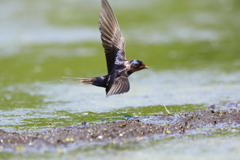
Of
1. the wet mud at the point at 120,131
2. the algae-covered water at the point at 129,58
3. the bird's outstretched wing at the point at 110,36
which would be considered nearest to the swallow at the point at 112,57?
the bird's outstretched wing at the point at 110,36

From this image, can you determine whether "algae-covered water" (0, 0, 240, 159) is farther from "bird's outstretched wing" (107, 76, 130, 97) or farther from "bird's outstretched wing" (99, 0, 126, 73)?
"bird's outstretched wing" (99, 0, 126, 73)

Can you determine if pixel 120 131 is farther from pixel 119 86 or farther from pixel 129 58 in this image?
pixel 129 58

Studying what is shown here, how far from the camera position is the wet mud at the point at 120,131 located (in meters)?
4.50

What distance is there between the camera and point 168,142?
4539mm

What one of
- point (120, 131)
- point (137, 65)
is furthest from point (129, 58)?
point (120, 131)

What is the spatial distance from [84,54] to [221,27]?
18.0ft

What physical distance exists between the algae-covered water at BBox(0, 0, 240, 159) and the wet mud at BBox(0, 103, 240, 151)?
20cm

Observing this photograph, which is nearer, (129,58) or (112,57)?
(112,57)

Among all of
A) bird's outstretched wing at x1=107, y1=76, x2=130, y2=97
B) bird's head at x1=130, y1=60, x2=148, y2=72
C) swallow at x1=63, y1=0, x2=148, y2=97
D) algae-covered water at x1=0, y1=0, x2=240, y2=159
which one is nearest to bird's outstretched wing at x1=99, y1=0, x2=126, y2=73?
swallow at x1=63, y1=0, x2=148, y2=97

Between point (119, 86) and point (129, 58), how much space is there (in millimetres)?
6624

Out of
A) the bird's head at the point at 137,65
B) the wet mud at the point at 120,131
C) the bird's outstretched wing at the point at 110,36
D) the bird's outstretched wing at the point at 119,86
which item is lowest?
the wet mud at the point at 120,131

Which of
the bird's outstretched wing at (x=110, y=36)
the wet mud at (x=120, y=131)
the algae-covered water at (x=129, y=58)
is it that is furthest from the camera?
the bird's outstretched wing at (x=110, y=36)

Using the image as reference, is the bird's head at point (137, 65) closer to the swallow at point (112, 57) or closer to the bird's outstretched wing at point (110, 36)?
the swallow at point (112, 57)

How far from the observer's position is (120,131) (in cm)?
484
